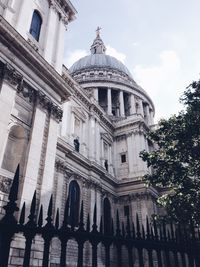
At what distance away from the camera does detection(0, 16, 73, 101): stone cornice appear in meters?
12.0

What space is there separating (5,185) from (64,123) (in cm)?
1242

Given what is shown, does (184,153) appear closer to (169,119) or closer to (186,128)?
(186,128)

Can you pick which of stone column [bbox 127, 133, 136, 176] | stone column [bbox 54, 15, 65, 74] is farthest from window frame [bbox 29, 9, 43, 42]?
stone column [bbox 127, 133, 136, 176]

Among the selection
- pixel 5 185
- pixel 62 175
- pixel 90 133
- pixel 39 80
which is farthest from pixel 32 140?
pixel 90 133

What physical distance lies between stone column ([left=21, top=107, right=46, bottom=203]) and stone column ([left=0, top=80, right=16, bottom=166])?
5.12 feet

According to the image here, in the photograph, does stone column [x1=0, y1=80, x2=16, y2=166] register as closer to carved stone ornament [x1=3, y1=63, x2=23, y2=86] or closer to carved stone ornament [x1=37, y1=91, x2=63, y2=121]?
carved stone ornament [x1=3, y1=63, x2=23, y2=86]

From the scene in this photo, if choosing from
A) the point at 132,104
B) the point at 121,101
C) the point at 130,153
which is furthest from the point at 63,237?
the point at 132,104

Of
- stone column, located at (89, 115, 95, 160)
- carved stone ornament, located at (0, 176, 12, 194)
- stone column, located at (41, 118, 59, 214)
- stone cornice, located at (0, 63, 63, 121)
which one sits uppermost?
stone column, located at (89, 115, 95, 160)

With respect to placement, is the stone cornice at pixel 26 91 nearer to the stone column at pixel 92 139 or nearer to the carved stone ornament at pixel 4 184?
the carved stone ornament at pixel 4 184

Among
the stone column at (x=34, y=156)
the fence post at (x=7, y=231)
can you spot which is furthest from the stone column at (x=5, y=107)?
the fence post at (x=7, y=231)

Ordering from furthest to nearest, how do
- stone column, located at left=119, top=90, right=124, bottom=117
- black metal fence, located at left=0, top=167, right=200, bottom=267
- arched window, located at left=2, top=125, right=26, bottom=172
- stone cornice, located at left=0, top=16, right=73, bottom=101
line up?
stone column, located at left=119, top=90, right=124, bottom=117 → stone cornice, located at left=0, top=16, right=73, bottom=101 → arched window, located at left=2, top=125, right=26, bottom=172 → black metal fence, located at left=0, top=167, right=200, bottom=267

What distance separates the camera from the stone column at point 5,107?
10672 mm

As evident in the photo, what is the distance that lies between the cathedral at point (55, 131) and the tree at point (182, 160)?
452cm

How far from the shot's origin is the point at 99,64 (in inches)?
2057
